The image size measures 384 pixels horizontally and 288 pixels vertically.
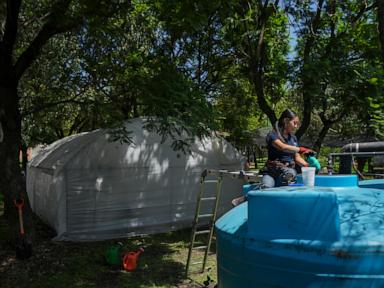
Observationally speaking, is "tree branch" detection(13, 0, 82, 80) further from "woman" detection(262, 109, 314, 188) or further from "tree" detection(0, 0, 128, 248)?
"woman" detection(262, 109, 314, 188)

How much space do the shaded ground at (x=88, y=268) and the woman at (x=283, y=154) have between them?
2897 mm

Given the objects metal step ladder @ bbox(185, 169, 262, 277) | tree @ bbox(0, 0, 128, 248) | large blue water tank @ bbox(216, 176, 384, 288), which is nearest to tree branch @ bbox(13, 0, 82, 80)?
tree @ bbox(0, 0, 128, 248)

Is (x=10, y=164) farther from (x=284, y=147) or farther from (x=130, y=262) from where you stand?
(x=284, y=147)

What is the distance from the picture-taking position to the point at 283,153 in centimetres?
534

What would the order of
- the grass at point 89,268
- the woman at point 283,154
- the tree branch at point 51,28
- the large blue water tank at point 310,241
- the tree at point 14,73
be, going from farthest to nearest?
the tree at point 14,73, the tree branch at point 51,28, the grass at point 89,268, the woman at point 283,154, the large blue water tank at point 310,241

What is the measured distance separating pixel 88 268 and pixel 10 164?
2.44 m

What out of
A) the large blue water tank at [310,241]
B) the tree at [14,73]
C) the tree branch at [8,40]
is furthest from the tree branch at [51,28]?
the large blue water tank at [310,241]

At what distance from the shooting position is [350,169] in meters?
5.04

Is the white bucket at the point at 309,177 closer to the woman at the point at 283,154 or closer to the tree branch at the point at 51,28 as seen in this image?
the woman at the point at 283,154

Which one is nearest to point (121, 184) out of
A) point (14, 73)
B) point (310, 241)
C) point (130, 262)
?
point (130, 262)

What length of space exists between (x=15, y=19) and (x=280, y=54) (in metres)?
6.49

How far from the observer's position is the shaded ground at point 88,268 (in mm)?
7609

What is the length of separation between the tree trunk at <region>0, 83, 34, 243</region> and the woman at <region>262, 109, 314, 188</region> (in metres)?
5.30

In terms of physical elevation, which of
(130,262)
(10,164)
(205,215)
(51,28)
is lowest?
(130,262)
